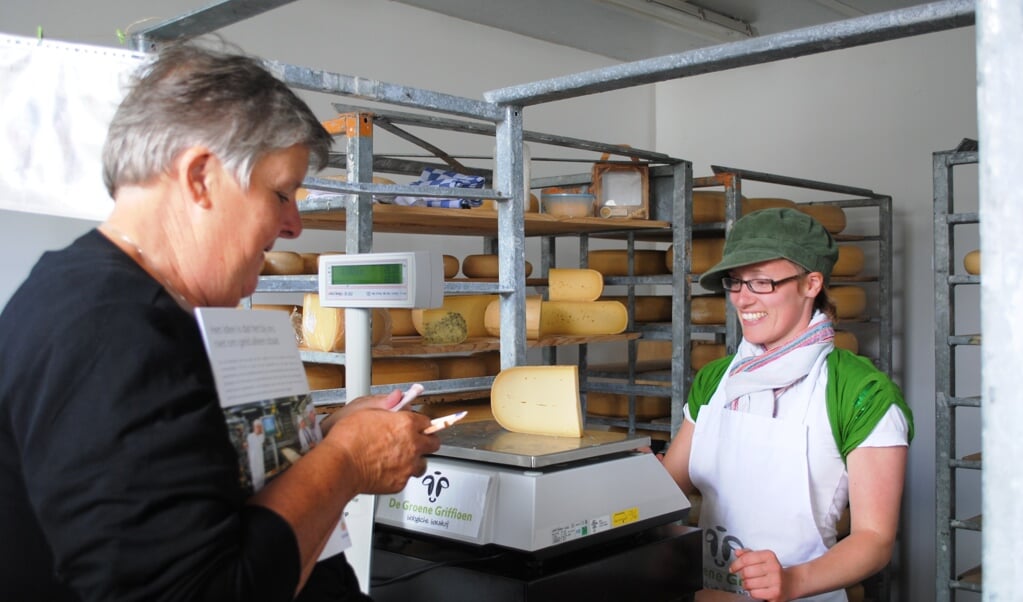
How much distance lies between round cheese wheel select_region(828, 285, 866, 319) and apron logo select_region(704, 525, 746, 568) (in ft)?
9.86

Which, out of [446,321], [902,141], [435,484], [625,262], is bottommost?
[435,484]

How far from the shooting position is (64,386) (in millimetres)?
750

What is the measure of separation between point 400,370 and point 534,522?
187 centimetres

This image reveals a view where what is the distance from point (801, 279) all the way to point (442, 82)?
3313mm

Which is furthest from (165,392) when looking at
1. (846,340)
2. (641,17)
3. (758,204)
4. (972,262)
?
(641,17)

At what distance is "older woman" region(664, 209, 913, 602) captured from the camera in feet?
5.68

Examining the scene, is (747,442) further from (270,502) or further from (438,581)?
(270,502)

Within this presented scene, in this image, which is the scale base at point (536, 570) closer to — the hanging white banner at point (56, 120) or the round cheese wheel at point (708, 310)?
the hanging white banner at point (56, 120)

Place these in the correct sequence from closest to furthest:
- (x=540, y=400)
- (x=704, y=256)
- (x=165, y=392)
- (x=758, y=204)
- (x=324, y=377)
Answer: (x=165, y=392) → (x=540, y=400) → (x=324, y=377) → (x=704, y=256) → (x=758, y=204)

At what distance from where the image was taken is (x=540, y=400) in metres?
1.51

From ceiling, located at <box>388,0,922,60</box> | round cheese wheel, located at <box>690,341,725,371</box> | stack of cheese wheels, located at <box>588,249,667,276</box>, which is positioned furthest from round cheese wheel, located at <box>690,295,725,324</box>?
ceiling, located at <box>388,0,922,60</box>

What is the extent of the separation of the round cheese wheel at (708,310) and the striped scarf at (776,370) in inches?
86.1

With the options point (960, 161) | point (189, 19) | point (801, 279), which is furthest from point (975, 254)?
point (189, 19)

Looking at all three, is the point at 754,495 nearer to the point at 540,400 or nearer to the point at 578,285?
the point at 540,400
